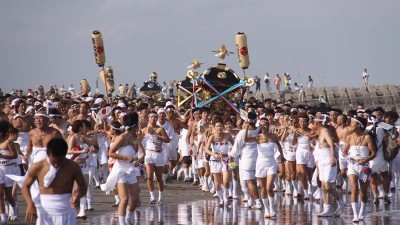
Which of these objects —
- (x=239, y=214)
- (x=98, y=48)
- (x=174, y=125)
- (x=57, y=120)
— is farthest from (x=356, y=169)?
(x=98, y=48)

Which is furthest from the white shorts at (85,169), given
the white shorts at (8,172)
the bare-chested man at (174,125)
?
the bare-chested man at (174,125)

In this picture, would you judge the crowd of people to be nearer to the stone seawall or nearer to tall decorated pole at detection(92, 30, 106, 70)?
tall decorated pole at detection(92, 30, 106, 70)

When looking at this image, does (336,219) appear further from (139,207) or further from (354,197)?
(139,207)

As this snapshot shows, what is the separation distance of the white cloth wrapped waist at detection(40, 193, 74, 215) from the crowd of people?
1 centimetres

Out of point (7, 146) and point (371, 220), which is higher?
point (7, 146)

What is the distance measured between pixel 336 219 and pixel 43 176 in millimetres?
8916

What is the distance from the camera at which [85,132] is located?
1998 centimetres

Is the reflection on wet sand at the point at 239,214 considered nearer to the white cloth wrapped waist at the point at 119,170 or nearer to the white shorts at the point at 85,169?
the white shorts at the point at 85,169

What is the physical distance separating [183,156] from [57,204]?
59.2 feet

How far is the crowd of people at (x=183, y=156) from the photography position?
1252 cm

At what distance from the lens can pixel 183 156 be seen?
30328mm

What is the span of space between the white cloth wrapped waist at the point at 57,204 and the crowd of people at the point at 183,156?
11 mm

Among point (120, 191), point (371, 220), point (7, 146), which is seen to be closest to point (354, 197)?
point (371, 220)

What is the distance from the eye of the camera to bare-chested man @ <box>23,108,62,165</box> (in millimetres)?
16734
